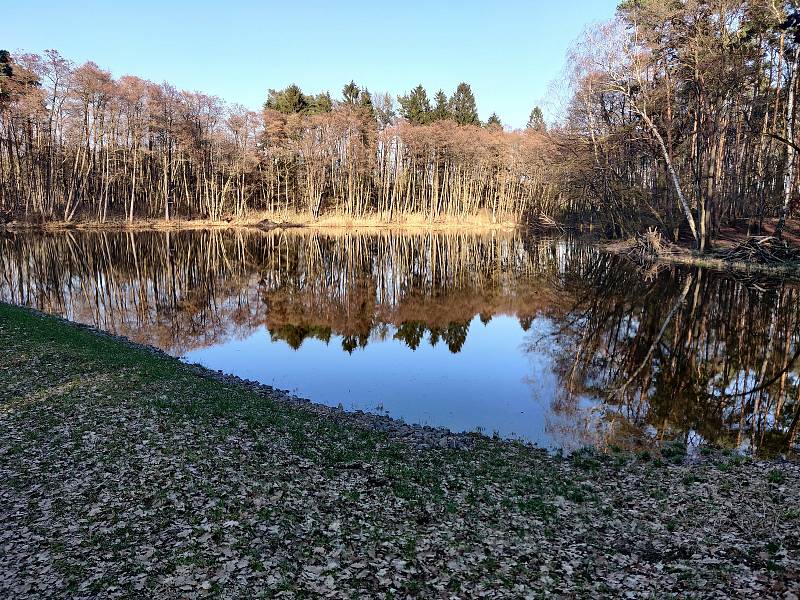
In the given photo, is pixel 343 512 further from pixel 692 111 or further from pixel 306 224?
pixel 306 224

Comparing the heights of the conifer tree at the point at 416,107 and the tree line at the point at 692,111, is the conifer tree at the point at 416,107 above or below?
above

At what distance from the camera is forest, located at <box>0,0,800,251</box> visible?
39.9 meters

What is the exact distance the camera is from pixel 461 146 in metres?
89.3

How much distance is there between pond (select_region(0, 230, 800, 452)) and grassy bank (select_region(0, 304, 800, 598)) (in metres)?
3.37

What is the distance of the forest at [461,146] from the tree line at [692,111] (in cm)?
19

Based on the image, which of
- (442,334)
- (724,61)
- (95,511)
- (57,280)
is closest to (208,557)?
(95,511)

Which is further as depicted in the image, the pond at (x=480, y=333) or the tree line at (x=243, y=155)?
the tree line at (x=243, y=155)

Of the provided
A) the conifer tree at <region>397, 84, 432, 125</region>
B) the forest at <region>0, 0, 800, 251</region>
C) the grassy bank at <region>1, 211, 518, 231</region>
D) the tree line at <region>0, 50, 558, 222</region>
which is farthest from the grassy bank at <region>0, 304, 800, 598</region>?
the conifer tree at <region>397, 84, 432, 125</region>

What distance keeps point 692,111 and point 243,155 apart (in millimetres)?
64918

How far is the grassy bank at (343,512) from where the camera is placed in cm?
714

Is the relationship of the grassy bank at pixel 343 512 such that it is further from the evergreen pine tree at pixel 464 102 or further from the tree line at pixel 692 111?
the evergreen pine tree at pixel 464 102

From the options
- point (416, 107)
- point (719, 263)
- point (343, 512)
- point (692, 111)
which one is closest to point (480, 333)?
point (343, 512)

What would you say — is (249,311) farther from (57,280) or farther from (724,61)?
(724,61)

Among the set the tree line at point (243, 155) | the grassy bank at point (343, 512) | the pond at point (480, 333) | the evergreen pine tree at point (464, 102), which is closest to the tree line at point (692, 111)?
the pond at point (480, 333)
